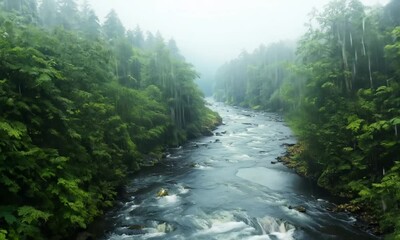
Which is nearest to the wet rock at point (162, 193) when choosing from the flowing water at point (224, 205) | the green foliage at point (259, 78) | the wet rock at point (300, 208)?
the flowing water at point (224, 205)

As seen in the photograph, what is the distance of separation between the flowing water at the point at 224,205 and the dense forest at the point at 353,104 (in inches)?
67.5

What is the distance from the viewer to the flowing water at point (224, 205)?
1605cm

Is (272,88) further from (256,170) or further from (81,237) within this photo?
(81,237)

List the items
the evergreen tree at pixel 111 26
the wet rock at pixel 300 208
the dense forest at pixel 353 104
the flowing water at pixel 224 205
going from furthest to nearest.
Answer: the evergreen tree at pixel 111 26
the wet rock at pixel 300 208
the dense forest at pixel 353 104
the flowing water at pixel 224 205

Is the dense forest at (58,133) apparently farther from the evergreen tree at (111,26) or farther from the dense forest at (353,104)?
the evergreen tree at (111,26)

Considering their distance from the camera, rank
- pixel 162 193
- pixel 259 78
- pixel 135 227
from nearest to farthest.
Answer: pixel 135 227, pixel 162 193, pixel 259 78

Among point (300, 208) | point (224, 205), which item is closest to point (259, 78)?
point (224, 205)

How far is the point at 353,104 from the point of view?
20.1 meters

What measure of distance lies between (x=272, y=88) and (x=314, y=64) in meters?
68.0

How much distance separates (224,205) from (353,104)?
31.4 feet

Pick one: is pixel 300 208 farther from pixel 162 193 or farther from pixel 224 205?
pixel 162 193

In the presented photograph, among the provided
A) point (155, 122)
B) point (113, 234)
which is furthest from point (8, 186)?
point (155, 122)

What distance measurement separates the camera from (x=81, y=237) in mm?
14703

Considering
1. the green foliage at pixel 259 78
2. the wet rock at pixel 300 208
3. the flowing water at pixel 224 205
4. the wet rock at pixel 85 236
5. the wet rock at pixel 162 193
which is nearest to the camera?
the wet rock at pixel 85 236
